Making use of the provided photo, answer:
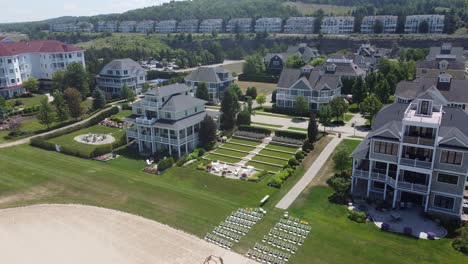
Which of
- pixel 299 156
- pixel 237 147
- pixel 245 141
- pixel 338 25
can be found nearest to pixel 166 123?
pixel 237 147

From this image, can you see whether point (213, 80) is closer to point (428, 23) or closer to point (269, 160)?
point (269, 160)

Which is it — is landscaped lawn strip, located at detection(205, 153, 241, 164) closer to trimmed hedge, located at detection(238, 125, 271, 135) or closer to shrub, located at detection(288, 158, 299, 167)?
shrub, located at detection(288, 158, 299, 167)

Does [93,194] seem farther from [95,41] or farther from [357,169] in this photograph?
[95,41]

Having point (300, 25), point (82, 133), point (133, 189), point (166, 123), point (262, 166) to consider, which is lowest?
point (133, 189)

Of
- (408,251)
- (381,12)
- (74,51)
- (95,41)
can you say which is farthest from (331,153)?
(95,41)

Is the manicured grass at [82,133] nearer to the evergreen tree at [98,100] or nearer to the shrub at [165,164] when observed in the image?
the evergreen tree at [98,100]

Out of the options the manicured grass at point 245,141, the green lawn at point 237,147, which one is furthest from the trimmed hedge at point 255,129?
the green lawn at point 237,147
